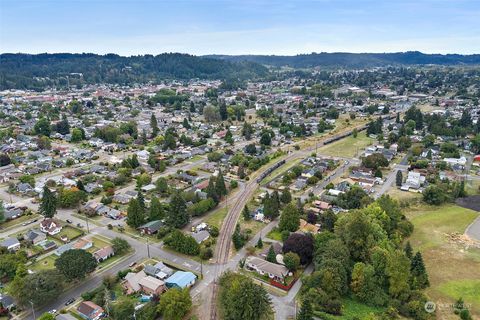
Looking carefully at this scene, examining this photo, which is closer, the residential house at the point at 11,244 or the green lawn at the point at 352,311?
the green lawn at the point at 352,311

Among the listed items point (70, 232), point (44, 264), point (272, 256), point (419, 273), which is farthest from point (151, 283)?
point (419, 273)

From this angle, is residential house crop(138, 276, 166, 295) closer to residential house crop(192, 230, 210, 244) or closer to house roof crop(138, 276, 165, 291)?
house roof crop(138, 276, 165, 291)

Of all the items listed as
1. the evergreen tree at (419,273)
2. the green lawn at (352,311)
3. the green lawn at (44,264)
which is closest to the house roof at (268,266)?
the green lawn at (352,311)

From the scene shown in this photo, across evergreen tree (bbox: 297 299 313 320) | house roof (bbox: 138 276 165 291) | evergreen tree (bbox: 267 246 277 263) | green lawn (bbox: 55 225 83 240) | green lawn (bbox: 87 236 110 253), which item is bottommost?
green lawn (bbox: 87 236 110 253)

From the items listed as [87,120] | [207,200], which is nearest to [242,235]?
[207,200]

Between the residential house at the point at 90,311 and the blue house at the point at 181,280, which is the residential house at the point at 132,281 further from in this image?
the residential house at the point at 90,311

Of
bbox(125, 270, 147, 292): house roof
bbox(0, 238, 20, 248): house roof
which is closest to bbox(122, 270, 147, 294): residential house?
bbox(125, 270, 147, 292): house roof
